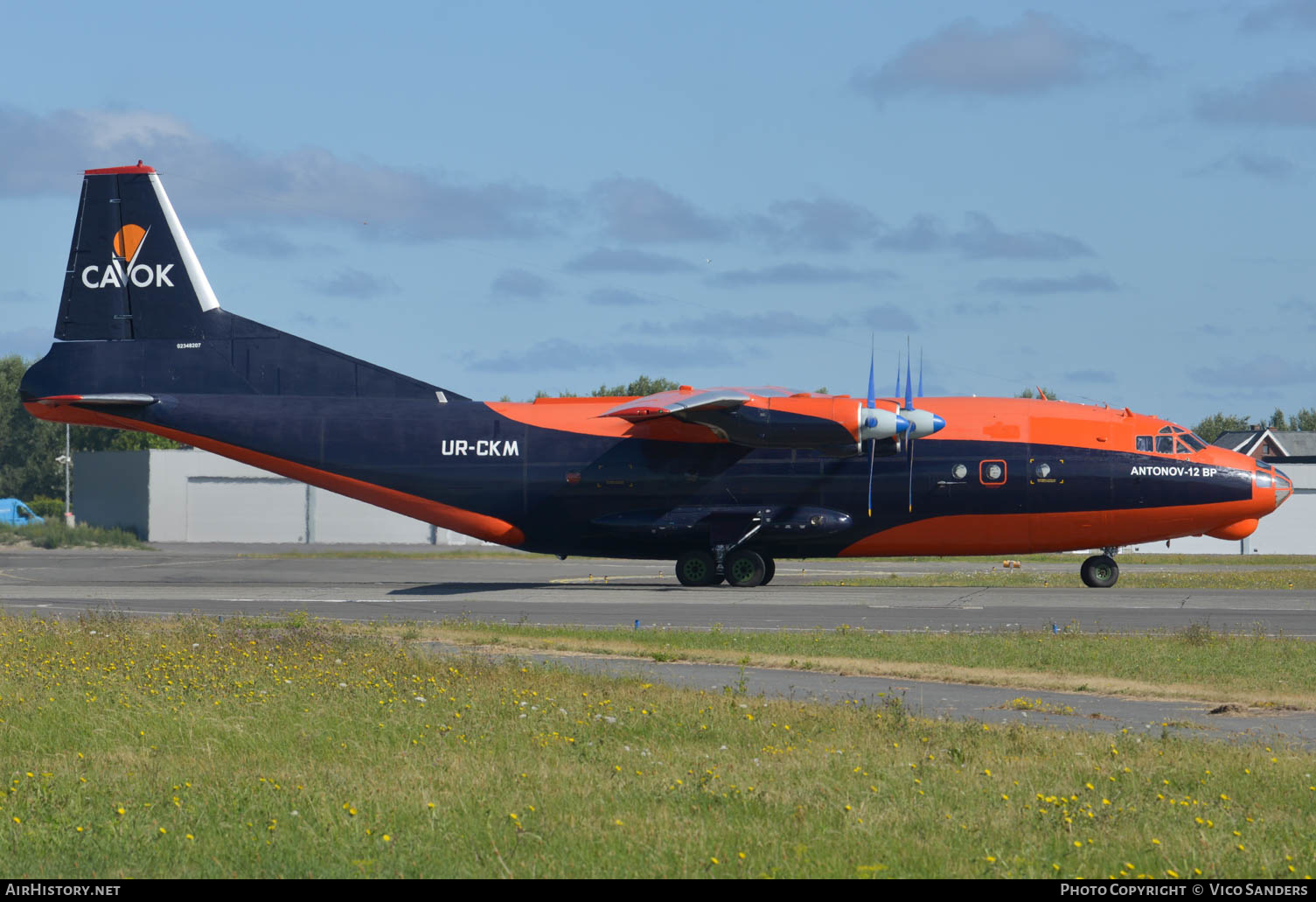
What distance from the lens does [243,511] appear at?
7650cm

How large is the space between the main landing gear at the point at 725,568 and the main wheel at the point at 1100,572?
9.09 metres

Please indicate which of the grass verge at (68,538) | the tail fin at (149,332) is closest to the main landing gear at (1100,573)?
the tail fin at (149,332)

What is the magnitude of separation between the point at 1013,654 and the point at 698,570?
16.8 m

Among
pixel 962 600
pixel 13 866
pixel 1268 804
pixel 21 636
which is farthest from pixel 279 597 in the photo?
pixel 1268 804

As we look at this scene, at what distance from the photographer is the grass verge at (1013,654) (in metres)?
17.6

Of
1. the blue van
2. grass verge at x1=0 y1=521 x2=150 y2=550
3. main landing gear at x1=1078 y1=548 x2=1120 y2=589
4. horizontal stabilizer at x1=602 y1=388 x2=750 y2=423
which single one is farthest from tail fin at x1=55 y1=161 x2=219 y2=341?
the blue van

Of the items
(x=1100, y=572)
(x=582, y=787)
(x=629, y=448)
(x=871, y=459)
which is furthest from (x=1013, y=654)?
(x=629, y=448)

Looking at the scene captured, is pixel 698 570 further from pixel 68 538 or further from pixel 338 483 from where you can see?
pixel 68 538

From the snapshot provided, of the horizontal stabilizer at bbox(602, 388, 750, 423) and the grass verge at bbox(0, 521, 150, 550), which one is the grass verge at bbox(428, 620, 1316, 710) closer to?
the horizontal stabilizer at bbox(602, 388, 750, 423)

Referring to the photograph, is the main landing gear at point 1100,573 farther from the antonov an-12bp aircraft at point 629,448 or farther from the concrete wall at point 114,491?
the concrete wall at point 114,491

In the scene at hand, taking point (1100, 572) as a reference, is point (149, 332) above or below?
above

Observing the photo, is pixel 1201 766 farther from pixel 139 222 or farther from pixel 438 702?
pixel 139 222

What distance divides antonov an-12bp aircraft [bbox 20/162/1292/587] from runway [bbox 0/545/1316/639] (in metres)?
1.82

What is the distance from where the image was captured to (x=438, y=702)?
1522cm
